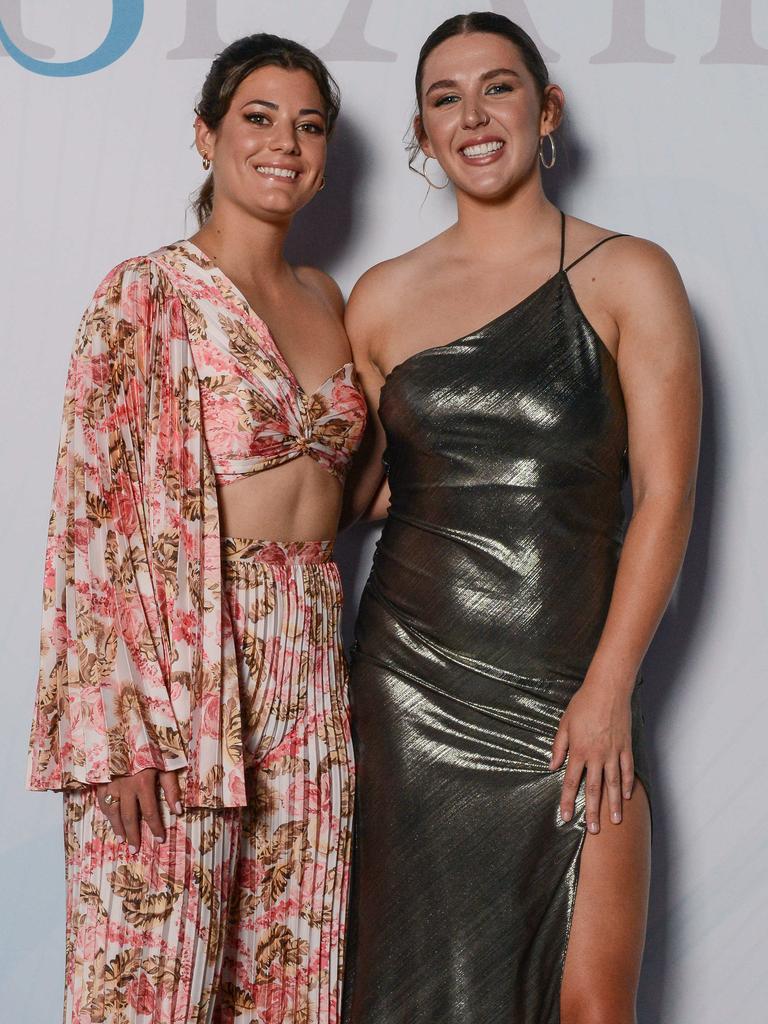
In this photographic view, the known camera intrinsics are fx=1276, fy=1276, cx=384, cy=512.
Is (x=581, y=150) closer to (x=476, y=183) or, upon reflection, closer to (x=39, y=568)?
(x=476, y=183)

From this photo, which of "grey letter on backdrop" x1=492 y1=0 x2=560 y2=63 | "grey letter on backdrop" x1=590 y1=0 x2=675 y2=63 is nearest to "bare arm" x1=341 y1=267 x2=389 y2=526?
"grey letter on backdrop" x1=492 y1=0 x2=560 y2=63

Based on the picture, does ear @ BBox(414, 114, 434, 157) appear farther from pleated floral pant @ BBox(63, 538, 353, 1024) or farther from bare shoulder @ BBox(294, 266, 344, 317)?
pleated floral pant @ BBox(63, 538, 353, 1024)

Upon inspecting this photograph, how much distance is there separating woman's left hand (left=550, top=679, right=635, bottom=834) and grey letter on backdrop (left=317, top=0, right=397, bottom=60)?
4.60ft

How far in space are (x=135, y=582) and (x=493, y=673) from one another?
602 millimetres

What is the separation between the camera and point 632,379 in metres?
2.07

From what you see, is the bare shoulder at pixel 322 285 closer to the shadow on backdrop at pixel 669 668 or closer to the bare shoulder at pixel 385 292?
the bare shoulder at pixel 385 292

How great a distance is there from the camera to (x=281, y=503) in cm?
216

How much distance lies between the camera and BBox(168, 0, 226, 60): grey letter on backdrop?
8.68 feet

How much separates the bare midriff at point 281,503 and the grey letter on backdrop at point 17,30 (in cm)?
116

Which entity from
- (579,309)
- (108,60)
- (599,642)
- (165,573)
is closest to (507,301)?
(579,309)

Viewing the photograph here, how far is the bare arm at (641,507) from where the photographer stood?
2016 millimetres

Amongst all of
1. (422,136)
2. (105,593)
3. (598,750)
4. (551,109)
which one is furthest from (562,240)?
(105,593)

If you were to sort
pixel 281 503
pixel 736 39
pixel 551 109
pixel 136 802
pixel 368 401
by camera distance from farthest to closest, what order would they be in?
pixel 736 39 < pixel 368 401 < pixel 551 109 < pixel 281 503 < pixel 136 802

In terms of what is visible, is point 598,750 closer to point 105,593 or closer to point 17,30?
point 105,593
